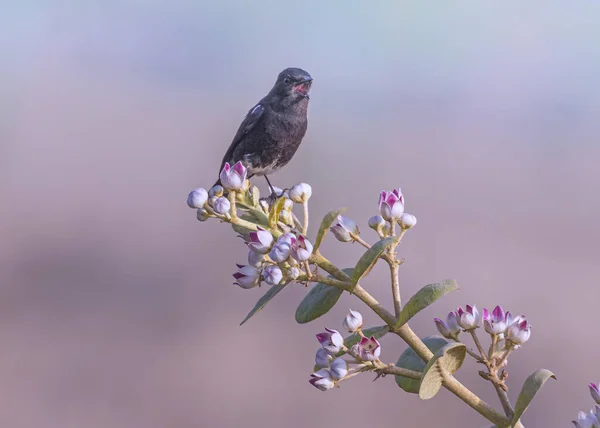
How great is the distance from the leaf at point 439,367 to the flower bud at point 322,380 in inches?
11.4

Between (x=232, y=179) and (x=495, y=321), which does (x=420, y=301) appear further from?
(x=232, y=179)

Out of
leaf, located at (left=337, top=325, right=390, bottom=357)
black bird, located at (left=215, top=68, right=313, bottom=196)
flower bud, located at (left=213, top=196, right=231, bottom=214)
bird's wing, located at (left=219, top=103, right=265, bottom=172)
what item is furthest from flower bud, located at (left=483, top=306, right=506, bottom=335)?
bird's wing, located at (left=219, top=103, right=265, bottom=172)

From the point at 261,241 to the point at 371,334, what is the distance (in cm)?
40

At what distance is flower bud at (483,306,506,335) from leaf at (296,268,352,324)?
0.38 meters

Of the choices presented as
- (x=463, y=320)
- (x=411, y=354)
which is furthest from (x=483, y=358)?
(x=411, y=354)

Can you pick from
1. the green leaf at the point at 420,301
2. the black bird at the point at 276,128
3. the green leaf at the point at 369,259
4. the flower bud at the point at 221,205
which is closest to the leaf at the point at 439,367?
the green leaf at the point at 420,301

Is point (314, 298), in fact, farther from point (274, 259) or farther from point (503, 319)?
point (503, 319)

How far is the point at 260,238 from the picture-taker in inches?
69.1

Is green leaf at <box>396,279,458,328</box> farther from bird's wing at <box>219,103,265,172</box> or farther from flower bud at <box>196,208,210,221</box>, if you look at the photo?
bird's wing at <box>219,103,265,172</box>

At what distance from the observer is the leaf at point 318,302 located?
6.14 ft

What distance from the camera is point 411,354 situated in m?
1.89

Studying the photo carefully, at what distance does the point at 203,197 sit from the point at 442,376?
2.75ft

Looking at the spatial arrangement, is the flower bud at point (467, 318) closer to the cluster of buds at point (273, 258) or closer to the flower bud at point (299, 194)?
the cluster of buds at point (273, 258)

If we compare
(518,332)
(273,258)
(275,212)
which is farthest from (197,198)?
(518,332)
